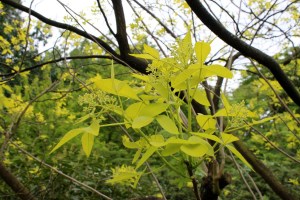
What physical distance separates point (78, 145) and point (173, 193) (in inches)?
48.5

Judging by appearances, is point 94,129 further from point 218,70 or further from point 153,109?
point 218,70

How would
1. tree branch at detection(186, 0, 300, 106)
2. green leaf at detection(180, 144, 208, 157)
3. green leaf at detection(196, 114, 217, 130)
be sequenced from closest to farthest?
green leaf at detection(180, 144, 208, 157), green leaf at detection(196, 114, 217, 130), tree branch at detection(186, 0, 300, 106)

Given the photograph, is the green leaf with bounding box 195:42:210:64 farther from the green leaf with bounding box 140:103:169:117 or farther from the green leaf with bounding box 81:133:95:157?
the green leaf with bounding box 81:133:95:157

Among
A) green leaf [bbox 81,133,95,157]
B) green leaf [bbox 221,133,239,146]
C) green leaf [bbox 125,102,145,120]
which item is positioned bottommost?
green leaf [bbox 81,133,95,157]

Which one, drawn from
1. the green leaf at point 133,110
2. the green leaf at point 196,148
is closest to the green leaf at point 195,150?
the green leaf at point 196,148

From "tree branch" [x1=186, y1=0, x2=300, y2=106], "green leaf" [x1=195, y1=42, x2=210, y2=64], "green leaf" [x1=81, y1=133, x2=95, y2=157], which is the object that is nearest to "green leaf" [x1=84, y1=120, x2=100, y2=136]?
"green leaf" [x1=81, y1=133, x2=95, y2=157]

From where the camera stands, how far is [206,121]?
0.66m

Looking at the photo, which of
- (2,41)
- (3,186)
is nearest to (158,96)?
(2,41)

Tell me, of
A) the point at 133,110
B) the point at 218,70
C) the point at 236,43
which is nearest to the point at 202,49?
the point at 218,70

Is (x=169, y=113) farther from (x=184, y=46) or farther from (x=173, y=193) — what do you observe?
(x=173, y=193)

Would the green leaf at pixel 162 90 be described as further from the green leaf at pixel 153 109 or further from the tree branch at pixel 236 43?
the tree branch at pixel 236 43

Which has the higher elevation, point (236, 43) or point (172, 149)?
point (236, 43)

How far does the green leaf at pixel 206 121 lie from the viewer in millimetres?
656

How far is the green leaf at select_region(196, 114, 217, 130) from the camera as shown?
25.8 inches
